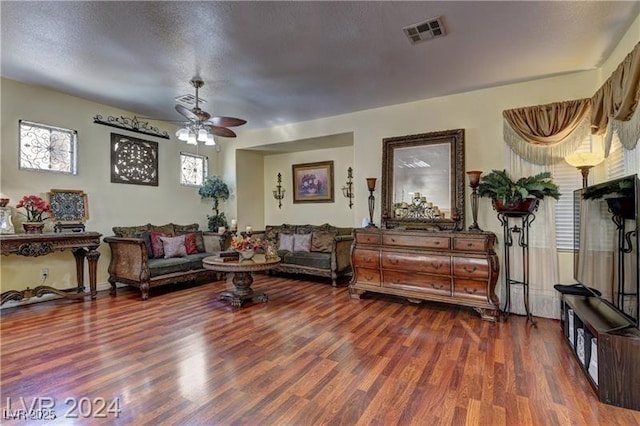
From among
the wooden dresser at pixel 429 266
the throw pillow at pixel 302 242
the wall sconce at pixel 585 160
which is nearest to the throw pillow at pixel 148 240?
the throw pillow at pixel 302 242

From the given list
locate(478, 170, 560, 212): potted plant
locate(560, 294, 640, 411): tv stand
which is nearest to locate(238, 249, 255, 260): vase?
locate(478, 170, 560, 212): potted plant

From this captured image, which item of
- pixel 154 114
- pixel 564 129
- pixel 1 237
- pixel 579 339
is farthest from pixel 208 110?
pixel 579 339

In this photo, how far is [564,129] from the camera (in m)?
3.33

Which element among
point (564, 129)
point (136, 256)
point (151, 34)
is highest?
point (151, 34)

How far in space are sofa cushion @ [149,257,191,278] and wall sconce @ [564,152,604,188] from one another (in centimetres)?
503

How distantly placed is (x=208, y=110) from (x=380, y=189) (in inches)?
115

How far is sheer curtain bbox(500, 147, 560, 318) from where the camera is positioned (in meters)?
3.49

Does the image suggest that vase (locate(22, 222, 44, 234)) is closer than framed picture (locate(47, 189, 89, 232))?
Yes

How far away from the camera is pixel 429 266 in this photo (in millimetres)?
3697

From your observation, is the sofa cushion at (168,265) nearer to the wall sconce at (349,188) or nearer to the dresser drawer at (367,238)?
the dresser drawer at (367,238)

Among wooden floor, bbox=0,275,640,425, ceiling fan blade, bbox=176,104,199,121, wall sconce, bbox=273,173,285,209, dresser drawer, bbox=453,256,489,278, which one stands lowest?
wooden floor, bbox=0,275,640,425

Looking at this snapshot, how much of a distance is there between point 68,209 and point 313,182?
156 inches

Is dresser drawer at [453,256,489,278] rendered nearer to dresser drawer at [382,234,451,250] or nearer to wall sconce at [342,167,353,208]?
dresser drawer at [382,234,451,250]

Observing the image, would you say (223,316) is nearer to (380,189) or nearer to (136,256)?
(136,256)
